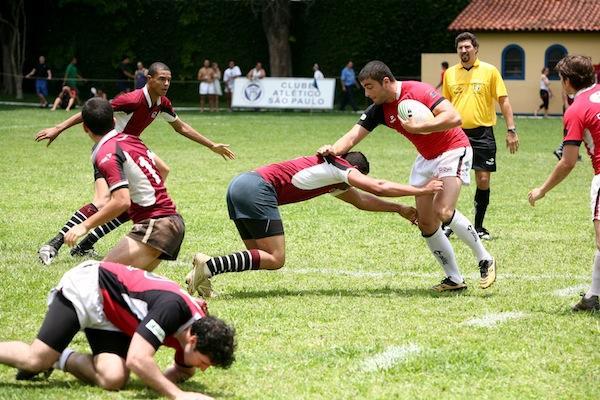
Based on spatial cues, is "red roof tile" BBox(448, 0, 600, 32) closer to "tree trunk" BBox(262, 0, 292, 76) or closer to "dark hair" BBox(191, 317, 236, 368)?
"tree trunk" BBox(262, 0, 292, 76)

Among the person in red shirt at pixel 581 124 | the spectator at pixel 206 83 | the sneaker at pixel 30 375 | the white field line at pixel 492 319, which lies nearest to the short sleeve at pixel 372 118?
the person in red shirt at pixel 581 124

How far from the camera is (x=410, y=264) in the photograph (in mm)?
9977

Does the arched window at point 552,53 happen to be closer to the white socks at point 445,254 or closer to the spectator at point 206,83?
the spectator at point 206,83

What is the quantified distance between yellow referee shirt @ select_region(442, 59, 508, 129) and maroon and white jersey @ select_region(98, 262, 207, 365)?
673cm

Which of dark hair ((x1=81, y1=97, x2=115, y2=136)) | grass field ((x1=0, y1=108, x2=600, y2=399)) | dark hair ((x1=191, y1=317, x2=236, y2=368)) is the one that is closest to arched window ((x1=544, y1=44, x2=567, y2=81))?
grass field ((x1=0, y1=108, x2=600, y2=399))

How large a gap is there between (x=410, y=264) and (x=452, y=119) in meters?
2.04

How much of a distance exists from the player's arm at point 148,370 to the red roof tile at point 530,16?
37530 mm

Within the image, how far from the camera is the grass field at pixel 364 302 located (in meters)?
6.00

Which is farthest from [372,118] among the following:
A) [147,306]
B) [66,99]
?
[66,99]

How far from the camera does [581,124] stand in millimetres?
7414

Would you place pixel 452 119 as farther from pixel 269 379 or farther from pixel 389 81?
pixel 269 379

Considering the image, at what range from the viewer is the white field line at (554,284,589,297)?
8.54 metres

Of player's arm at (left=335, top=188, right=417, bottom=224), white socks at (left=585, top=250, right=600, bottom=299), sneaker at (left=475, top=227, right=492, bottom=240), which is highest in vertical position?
player's arm at (left=335, top=188, right=417, bottom=224)

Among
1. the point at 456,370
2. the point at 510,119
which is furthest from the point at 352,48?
the point at 456,370
